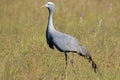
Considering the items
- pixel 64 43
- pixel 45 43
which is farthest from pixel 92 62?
pixel 45 43

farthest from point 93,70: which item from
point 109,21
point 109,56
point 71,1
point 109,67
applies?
point 71,1

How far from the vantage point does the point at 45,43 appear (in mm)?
8602

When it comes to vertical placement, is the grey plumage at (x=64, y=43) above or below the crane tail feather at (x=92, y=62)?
above

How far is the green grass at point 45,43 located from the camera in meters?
7.12

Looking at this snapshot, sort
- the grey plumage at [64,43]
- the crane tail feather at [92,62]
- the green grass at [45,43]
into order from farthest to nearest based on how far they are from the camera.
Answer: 1. the grey plumage at [64,43]
2. the crane tail feather at [92,62]
3. the green grass at [45,43]

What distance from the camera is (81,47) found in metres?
7.89

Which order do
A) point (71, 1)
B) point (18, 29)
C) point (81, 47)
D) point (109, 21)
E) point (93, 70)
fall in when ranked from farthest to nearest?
point (71, 1)
point (109, 21)
point (18, 29)
point (81, 47)
point (93, 70)

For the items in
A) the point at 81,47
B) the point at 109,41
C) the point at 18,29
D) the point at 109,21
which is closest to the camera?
the point at 81,47

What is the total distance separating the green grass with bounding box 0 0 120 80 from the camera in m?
7.12

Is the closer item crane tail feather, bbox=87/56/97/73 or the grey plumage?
crane tail feather, bbox=87/56/97/73

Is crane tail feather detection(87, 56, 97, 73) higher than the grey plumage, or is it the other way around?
the grey plumage

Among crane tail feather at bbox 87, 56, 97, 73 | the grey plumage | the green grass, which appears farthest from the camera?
the grey plumage

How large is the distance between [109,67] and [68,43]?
797 mm

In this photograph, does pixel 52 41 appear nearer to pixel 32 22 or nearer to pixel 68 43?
pixel 68 43
